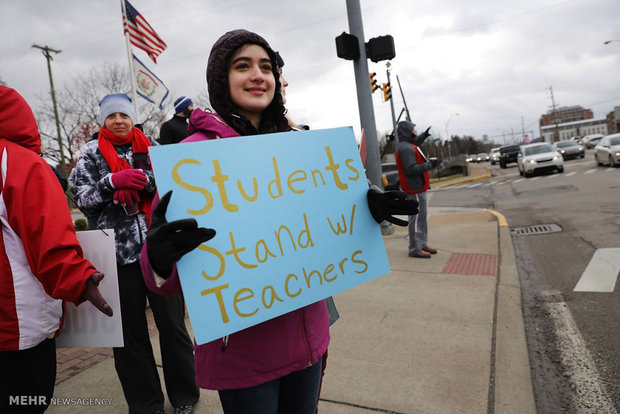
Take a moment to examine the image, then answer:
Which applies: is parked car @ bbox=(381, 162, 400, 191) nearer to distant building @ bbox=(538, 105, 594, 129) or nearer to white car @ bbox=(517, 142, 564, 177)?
white car @ bbox=(517, 142, 564, 177)

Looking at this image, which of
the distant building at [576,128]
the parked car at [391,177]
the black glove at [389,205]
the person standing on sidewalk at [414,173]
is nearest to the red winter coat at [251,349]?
Result: the black glove at [389,205]

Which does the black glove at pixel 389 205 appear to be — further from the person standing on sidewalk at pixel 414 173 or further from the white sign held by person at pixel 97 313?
the person standing on sidewalk at pixel 414 173

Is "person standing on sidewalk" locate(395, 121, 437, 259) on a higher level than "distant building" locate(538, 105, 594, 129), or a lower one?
lower

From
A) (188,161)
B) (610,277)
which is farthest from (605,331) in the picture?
(188,161)

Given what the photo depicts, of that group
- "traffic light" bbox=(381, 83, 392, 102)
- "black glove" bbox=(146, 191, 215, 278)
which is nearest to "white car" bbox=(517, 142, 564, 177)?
"traffic light" bbox=(381, 83, 392, 102)

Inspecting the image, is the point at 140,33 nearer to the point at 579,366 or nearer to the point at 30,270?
the point at 30,270

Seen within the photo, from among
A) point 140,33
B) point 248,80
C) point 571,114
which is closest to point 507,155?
point 140,33

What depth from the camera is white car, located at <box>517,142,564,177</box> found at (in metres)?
16.9

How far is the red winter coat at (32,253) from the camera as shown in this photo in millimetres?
1347

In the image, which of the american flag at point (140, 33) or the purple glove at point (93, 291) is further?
the american flag at point (140, 33)

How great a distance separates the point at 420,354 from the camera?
293 cm

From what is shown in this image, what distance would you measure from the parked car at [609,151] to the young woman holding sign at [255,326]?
1883 cm

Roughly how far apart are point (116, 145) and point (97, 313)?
3.69 ft

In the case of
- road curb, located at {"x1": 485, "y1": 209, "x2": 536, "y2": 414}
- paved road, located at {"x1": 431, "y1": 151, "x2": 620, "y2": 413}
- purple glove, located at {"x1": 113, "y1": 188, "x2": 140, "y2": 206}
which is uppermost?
purple glove, located at {"x1": 113, "y1": 188, "x2": 140, "y2": 206}
